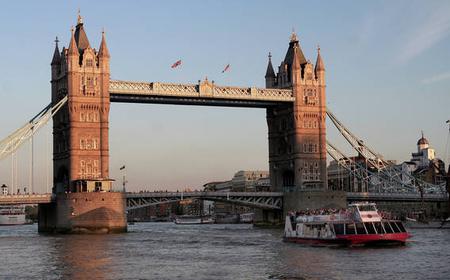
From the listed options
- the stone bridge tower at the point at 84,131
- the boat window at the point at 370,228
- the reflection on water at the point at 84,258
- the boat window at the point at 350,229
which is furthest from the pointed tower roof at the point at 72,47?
the boat window at the point at 370,228

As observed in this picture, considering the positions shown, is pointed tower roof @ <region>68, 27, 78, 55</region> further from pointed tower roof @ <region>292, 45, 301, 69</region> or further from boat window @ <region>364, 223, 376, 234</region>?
boat window @ <region>364, 223, 376, 234</region>

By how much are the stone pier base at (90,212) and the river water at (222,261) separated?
22.5 metres

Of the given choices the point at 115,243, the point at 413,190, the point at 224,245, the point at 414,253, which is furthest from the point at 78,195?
the point at 413,190

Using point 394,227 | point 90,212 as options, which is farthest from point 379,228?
point 90,212

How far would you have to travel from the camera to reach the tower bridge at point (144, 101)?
394ft

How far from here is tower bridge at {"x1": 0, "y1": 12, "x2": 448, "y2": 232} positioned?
120062 millimetres

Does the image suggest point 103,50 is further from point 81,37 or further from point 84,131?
point 84,131

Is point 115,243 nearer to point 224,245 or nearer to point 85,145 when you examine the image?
point 224,245

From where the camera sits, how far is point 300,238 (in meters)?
89.7

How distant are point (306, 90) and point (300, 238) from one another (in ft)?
191

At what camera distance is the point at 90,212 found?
117 metres

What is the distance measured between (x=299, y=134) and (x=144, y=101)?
28281mm

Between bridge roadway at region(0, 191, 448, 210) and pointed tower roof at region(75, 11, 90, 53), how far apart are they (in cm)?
2353

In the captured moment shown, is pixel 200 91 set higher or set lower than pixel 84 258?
higher
